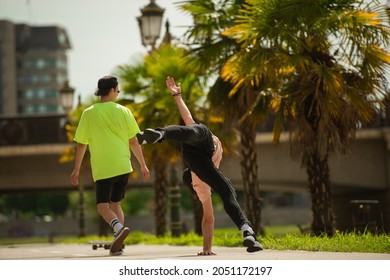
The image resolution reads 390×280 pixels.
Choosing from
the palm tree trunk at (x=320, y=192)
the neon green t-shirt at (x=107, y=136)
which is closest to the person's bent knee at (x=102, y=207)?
the neon green t-shirt at (x=107, y=136)

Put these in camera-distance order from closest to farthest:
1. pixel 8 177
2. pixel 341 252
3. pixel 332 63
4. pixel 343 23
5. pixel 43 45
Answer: pixel 341 252, pixel 343 23, pixel 332 63, pixel 8 177, pixel 43 45

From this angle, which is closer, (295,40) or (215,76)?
(295,40)

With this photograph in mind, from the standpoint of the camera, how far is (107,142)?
10.1 m

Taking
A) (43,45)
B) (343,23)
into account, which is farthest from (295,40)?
(43,45)

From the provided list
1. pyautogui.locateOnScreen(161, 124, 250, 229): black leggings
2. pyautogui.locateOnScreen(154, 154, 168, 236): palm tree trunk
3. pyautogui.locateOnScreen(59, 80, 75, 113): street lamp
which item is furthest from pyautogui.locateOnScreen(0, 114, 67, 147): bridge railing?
pyautogui.locateOnScreen(161, 124, 250, 229): black leggings

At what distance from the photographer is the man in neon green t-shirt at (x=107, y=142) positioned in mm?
10047

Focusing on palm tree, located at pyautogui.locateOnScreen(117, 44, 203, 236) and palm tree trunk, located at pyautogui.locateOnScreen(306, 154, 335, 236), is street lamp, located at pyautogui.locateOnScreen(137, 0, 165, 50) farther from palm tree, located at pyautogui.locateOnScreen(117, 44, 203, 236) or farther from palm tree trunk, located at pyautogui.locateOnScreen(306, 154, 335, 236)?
palm tree trunk, located at pyautogui.locateOnScreen(306, 154, 335, 236)

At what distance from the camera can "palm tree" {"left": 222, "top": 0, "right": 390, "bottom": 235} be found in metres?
14.8

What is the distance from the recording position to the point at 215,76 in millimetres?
18078

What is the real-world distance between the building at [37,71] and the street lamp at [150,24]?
82452 mm

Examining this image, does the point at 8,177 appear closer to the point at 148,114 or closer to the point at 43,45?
the point at 148,114

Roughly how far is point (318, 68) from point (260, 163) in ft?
68.4

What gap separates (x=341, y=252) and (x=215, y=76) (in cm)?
775

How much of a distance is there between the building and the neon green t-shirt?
302 feet
